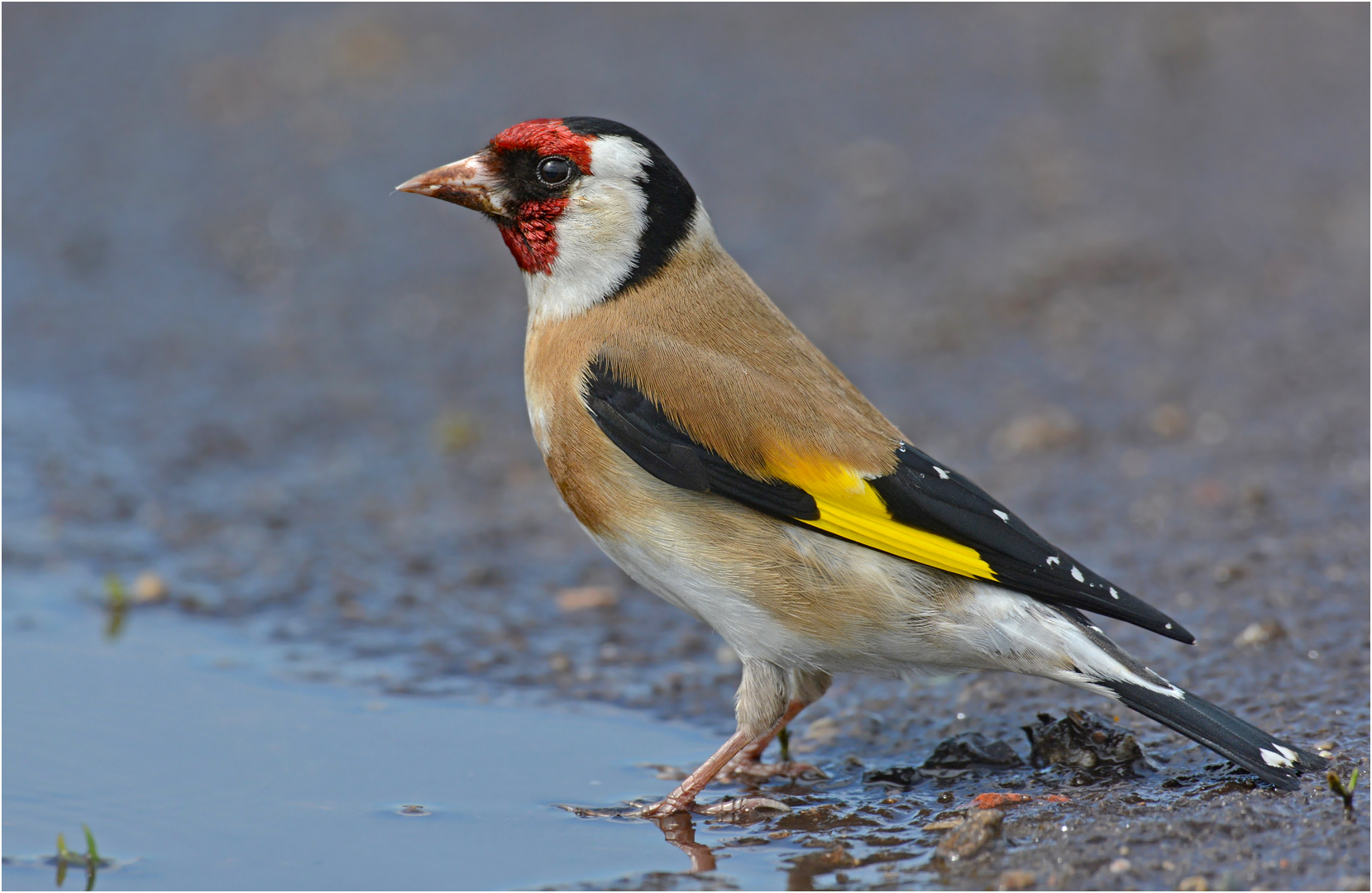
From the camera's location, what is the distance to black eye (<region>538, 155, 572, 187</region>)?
5059 mm

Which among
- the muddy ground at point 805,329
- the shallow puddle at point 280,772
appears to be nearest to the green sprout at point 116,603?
the shallow puddle at point 280,772

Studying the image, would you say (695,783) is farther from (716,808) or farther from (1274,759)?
(1274,759)

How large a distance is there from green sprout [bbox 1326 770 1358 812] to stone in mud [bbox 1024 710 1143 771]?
0.72 metres

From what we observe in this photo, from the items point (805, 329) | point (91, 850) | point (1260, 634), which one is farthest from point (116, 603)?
point (1260, 634)

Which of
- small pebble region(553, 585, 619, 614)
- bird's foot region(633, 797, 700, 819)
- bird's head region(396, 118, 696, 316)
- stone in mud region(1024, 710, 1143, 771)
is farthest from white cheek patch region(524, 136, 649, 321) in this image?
stone in mud region(1024, 710, 1143, 771)

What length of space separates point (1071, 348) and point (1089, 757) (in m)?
4.19

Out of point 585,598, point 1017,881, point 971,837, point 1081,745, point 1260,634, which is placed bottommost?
point 1017,881

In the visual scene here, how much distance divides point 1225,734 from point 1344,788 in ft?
1.11

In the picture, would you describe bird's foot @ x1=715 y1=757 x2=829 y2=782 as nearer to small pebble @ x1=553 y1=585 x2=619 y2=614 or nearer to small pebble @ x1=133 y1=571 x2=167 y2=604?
small pebble @ x1=553 y1=585 x2=619 y2=614

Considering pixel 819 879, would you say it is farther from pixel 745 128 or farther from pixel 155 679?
pixel 745 128

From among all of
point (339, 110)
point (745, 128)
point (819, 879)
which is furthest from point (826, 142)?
point (819, 879)

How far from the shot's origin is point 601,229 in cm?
508

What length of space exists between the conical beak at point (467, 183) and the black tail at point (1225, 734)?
2503 mm

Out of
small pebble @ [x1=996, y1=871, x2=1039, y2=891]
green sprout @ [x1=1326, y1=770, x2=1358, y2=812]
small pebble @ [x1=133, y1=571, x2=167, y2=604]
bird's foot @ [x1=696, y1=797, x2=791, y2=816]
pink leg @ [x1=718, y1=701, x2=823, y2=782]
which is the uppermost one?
small pebble @ [x1=133, y1=571, x2=167, y2=604]
